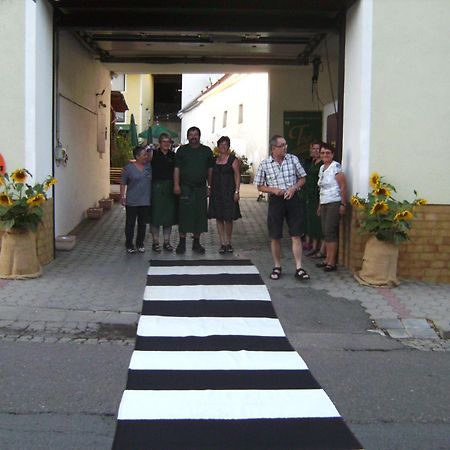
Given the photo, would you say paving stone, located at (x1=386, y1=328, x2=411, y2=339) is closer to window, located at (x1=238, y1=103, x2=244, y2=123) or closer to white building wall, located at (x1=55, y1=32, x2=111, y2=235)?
white building wall, located at (x1=55, y1=32, x2=111, y2=235)

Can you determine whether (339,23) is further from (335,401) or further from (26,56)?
(335,401)

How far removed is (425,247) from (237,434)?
4.93 m

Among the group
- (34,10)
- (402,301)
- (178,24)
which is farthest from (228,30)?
(402,301)

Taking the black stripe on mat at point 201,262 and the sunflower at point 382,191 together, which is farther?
→ the black stripe on mat at point 201,262

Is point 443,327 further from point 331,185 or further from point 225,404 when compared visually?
point 225,404

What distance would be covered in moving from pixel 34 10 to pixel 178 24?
2089mm

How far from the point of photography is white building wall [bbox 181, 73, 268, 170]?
2003 cm

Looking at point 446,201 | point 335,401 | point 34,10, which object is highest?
point 34,10

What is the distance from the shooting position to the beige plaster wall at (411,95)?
788 centimetres

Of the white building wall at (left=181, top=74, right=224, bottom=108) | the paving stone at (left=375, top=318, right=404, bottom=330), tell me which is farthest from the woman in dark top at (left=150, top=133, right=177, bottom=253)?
the white building wall at (left=181, top=74, right=224, bottom=108)

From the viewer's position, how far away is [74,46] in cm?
1130

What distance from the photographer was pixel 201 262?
8.76m

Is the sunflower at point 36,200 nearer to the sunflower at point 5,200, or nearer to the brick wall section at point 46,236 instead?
the sunflower at point 5,200

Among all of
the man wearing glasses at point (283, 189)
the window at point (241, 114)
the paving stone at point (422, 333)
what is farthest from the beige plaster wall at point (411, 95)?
the window at point (241, 114)
